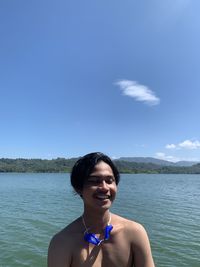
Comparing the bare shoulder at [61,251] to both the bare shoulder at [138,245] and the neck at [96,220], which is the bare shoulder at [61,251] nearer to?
the neck at [96,220]

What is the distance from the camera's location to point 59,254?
2512 millimetres

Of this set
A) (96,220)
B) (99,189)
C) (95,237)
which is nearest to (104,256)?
(95,237)

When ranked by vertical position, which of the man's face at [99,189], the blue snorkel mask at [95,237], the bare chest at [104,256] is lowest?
the bare chest at [104,256]

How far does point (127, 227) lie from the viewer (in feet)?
8.83

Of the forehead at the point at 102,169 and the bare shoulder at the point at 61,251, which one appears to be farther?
the forehead at the point at 102,169

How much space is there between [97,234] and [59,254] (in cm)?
34

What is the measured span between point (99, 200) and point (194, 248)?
1536 centimetres

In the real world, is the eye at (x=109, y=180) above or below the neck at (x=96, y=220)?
above

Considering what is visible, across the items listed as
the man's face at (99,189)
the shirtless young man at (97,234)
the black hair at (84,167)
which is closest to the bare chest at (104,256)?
the shirtless young man at (97,234)

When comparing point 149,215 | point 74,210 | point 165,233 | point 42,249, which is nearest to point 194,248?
point 165,233

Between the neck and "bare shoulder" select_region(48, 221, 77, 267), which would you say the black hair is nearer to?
the neck

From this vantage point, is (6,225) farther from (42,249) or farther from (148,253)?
(148,253)

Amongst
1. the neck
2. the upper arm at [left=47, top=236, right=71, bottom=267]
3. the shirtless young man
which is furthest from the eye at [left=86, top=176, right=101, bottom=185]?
the upper arm at [left=47, top=236, right=71, bottom=267]

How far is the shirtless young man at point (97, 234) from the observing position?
2.55 metres
